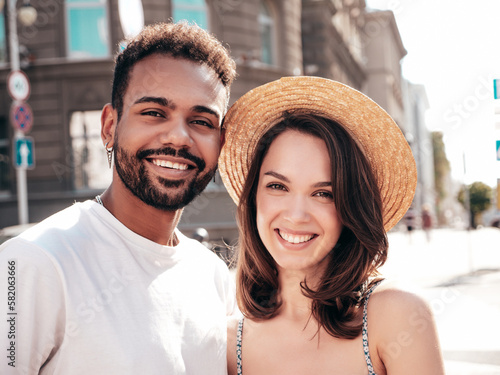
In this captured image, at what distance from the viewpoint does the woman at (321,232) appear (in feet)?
8.24

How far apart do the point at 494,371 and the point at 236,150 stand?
3.76 m

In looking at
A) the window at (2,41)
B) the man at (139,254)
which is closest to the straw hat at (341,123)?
the man at (139,254)

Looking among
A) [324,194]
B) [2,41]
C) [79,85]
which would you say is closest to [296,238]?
[324,194]

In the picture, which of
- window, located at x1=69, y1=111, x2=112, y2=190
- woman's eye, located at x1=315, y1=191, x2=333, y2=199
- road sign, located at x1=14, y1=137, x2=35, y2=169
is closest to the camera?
woman's eye, located at x1=315, y1=191, x2=333, y2=199

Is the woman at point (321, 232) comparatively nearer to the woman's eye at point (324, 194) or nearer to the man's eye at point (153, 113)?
the woman's eye at point (324, 194)

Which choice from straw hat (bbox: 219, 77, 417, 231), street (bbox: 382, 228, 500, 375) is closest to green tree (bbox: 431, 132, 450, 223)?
street (bbox: 382, 228, 500, 375)

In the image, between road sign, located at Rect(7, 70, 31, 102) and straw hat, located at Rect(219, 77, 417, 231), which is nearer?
straw hat, located at Rect(219, 77, 417, 231)

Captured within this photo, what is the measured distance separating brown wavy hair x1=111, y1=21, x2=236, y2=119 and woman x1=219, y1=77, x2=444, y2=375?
1.36 feet

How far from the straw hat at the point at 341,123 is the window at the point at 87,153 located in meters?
13.5

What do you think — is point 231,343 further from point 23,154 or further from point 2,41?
point 2,41

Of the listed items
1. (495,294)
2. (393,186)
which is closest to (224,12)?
(495,294)

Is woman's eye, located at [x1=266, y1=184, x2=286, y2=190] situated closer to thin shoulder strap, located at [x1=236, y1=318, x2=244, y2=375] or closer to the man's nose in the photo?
the man's nose

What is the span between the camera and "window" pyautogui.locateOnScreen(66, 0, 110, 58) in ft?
54.7

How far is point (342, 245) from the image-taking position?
2.87m
